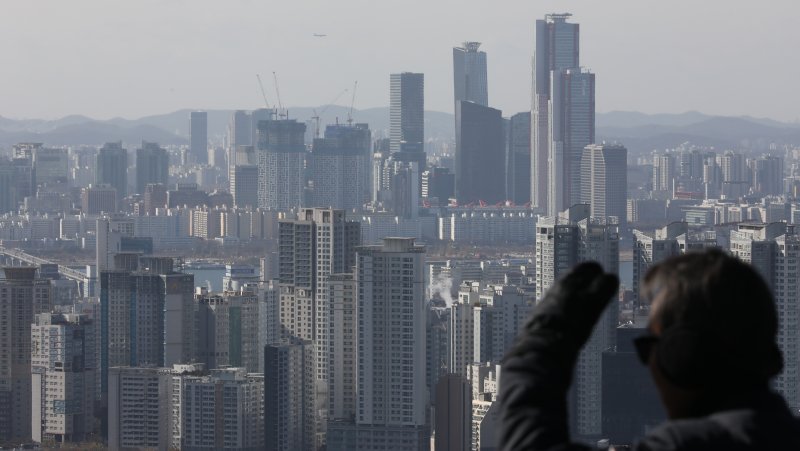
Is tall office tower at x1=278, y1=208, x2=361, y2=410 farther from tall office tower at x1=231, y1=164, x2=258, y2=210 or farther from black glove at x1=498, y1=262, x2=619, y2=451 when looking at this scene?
tall office tower at x1=231, y1=164, x2=258, y2=210

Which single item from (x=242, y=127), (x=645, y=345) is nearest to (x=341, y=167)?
(x=242, y=127)

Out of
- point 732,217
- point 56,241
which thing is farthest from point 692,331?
point 56,241

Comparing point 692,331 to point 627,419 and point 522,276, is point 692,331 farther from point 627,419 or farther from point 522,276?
point 522,276

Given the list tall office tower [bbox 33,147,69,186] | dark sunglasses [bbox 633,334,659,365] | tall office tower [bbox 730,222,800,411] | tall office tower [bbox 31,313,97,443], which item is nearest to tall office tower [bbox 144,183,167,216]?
tall office tower [bbox 33,147,69,186]

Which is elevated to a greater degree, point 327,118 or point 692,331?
point 327,118

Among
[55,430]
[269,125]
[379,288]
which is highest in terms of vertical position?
[269,125]

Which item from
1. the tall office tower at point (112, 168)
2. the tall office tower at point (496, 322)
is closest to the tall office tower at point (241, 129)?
the tall office tower at point (112, 168)
